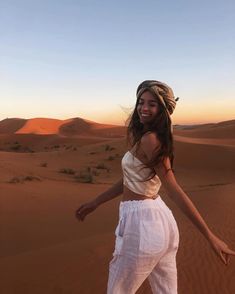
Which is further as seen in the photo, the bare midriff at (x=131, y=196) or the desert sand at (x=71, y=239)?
the desert sand at (x=71, y=239)

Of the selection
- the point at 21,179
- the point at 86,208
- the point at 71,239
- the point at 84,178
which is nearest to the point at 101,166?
the point at 84,178

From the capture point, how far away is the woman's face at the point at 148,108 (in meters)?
2.55

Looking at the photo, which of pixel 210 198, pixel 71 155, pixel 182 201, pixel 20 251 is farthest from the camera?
pixel 71 155

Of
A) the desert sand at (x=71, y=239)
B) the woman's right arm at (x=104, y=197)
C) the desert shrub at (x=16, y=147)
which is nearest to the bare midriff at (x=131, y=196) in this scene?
the woman's right arm at (x=104, y=197)

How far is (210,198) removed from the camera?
10898 mm

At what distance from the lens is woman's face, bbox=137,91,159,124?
8.37ft

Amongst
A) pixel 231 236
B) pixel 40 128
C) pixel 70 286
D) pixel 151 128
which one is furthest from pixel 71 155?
pixel 40 128

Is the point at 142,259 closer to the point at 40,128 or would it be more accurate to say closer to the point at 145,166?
the point at 145,166

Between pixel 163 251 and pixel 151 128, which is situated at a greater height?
pixel 151 128

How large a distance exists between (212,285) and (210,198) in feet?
19.5

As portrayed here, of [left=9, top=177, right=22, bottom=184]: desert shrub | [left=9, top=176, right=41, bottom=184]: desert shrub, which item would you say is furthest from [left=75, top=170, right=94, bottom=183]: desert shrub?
[left=9, top=177, right=22, bottom=184]: desert shrub

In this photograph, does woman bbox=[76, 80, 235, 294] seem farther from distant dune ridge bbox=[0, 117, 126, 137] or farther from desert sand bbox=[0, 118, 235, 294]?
distant dune ridge bbox=[0, 117, 126, 137]

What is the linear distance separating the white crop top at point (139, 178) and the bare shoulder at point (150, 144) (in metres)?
0.10

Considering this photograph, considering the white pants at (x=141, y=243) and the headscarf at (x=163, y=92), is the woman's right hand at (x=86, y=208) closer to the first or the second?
the white pants at (x=141, y=243)
